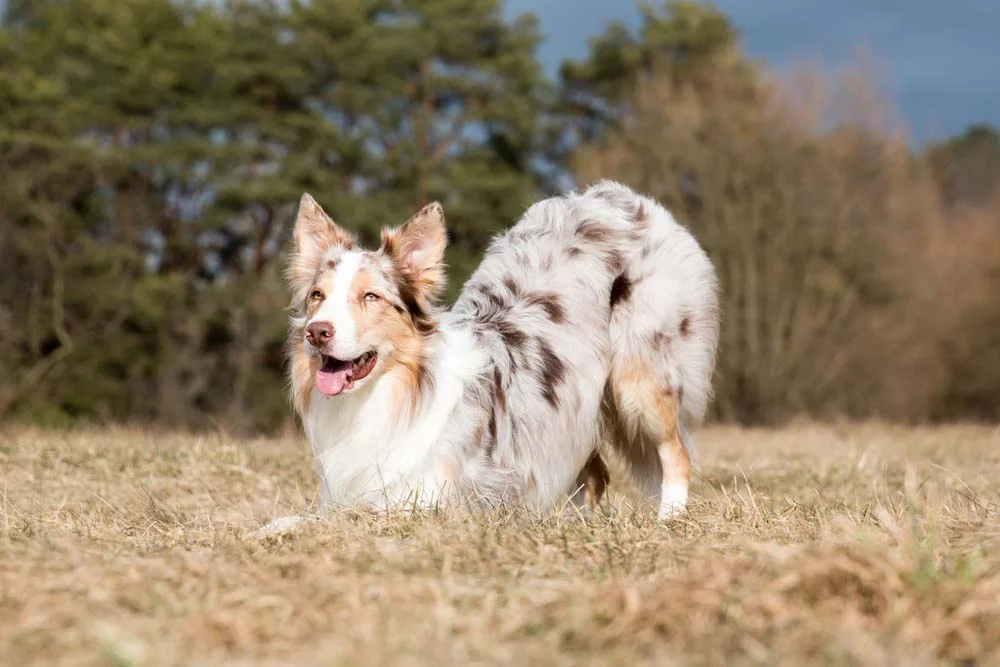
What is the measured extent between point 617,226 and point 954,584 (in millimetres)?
3654

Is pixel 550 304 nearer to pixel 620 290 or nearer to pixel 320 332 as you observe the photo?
pixel 620 290

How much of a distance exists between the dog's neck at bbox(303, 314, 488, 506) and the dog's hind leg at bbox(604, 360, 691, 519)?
1.10 metres

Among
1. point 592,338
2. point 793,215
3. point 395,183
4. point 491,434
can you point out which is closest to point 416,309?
point 491,434

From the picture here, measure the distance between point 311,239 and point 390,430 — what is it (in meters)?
1.16

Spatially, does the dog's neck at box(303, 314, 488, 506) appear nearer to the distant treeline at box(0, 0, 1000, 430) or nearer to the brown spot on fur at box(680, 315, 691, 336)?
the brown spot on fur at box(680, 315, 691, 336)

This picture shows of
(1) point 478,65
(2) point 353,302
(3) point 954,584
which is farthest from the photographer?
(1) point 478,65

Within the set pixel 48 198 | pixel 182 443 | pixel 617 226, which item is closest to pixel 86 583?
pixel 617 226

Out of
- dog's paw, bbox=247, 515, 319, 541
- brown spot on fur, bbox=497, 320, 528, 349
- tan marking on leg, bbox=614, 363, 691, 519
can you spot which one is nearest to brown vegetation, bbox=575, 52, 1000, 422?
tan marking on leg, bbox=614, 363, 691, 519

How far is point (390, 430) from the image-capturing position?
5512 mm

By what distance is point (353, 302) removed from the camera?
5449 millimetres

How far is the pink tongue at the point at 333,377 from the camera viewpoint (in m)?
5.41

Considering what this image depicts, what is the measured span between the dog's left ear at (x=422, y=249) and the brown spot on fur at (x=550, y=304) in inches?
22.5

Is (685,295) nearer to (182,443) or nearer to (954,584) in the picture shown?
(954,584)

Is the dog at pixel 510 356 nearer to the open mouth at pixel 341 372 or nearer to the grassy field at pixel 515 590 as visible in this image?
the open mouth at pixel 341 372
